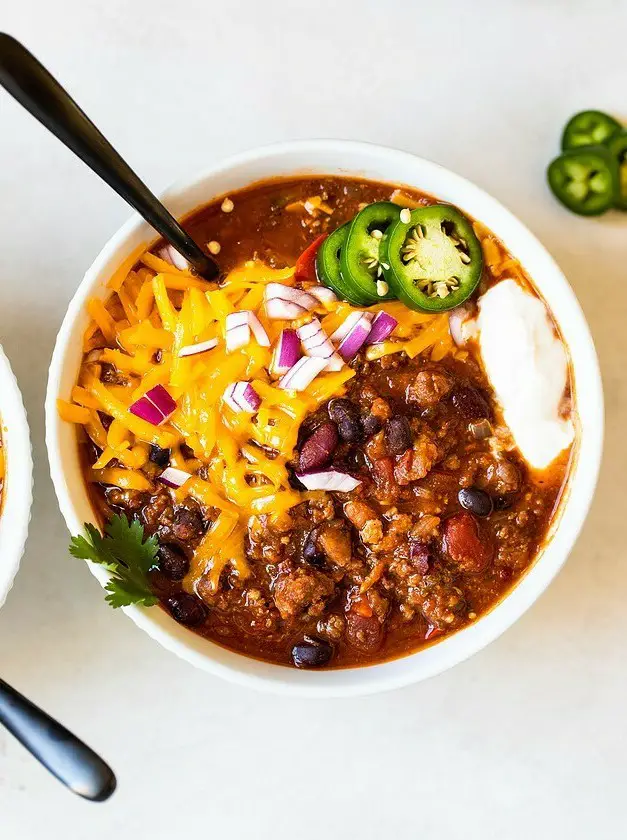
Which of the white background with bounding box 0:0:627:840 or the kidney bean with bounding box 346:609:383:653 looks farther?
the white background with bounding box 0:0:627:840

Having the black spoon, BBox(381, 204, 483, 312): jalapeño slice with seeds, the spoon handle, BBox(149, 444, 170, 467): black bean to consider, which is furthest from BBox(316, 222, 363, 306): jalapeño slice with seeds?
the spoon handle

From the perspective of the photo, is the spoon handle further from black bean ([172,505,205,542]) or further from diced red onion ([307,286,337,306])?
diced red onion ([307,286,337,306])

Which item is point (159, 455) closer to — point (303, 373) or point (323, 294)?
point (303, 373)

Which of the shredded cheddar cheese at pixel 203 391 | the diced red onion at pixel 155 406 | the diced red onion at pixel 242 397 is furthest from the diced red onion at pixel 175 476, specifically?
the diced red onion at pixel 242 397

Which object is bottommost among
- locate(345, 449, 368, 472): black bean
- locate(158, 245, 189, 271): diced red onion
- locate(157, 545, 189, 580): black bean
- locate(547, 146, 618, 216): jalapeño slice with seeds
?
locate(157, 545, 189, 580): black bean

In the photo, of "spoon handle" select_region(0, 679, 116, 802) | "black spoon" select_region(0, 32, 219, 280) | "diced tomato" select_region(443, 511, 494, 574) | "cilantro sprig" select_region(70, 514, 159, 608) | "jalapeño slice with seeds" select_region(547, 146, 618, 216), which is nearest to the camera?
"black spoon" select_region(0, 32, 219, 280)

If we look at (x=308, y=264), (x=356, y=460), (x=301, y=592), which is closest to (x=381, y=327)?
(x=308, y=264)
